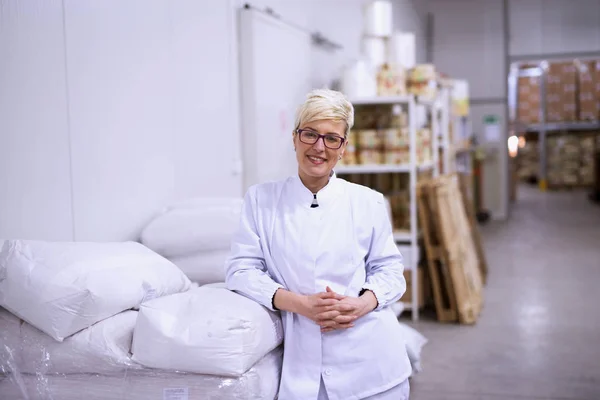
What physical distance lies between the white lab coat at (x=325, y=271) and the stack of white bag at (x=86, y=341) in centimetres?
9

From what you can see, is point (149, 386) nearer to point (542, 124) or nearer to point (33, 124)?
point (33, 124)

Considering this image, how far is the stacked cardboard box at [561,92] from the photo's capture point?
631 inches

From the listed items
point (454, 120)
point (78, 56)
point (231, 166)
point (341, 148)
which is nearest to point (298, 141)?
point (341, 148)

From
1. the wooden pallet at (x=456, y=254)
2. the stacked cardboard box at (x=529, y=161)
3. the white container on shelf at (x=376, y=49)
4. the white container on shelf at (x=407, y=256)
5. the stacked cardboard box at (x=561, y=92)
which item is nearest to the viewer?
the wooden pallet at (x=456, y=254)

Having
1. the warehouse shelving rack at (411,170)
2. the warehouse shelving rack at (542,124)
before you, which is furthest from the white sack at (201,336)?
the warehouse shelving rack at (542,124)

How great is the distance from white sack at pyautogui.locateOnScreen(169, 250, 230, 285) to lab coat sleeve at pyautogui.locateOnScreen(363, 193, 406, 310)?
0.89 metres

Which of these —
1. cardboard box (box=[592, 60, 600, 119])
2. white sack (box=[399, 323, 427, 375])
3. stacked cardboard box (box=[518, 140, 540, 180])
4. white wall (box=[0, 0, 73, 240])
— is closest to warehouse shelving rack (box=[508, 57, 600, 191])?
cardboard box (box=[592, 60, 600, 119])

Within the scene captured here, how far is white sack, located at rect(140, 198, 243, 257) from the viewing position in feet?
9.75

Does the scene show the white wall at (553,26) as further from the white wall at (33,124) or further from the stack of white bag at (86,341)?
the stack of white bag at (86,341)

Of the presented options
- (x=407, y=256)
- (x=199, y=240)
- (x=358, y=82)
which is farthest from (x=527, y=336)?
(x=199, y=240)

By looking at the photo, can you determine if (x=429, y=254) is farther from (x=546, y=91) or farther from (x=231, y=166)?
(x=546, y=91)

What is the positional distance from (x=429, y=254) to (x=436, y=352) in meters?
0.90

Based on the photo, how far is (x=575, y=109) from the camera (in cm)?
1622

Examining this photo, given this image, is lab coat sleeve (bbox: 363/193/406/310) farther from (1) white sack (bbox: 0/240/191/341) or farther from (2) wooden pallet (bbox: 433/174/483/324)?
(2) wooden pallet (bbox: 433/174/483/324)
